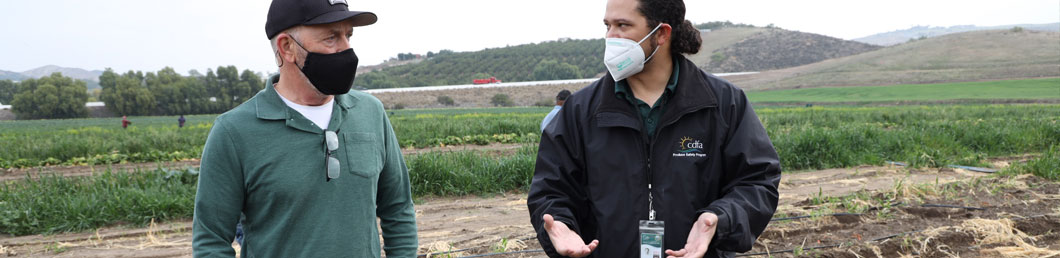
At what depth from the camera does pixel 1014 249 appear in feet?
15.4

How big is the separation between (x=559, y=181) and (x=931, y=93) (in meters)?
48.6

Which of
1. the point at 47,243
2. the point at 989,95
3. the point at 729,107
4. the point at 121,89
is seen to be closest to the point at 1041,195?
→ the point at 729,107

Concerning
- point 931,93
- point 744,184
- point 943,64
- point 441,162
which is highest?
point 744,184

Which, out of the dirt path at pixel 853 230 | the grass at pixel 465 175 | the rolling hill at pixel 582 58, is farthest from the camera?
the rolling hill at pixel 582 58

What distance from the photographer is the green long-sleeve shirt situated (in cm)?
186

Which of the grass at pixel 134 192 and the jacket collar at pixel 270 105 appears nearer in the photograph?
the jacket collar at pixel 270 105

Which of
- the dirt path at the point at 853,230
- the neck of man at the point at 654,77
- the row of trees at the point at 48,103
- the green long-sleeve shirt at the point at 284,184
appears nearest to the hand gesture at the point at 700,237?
the neck of man at the point at 654,77

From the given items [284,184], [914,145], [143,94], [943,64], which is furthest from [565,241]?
[943,64]

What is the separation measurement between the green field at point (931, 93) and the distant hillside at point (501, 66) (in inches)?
1843

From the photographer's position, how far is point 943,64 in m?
62.8

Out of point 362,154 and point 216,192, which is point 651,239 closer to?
point 362,154

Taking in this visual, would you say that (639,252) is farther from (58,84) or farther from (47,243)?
(58,84)

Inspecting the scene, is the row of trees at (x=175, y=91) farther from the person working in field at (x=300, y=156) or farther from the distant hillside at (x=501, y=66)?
the person working in field at (x=300, y=156)

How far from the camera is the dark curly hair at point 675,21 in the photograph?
7.39ft
